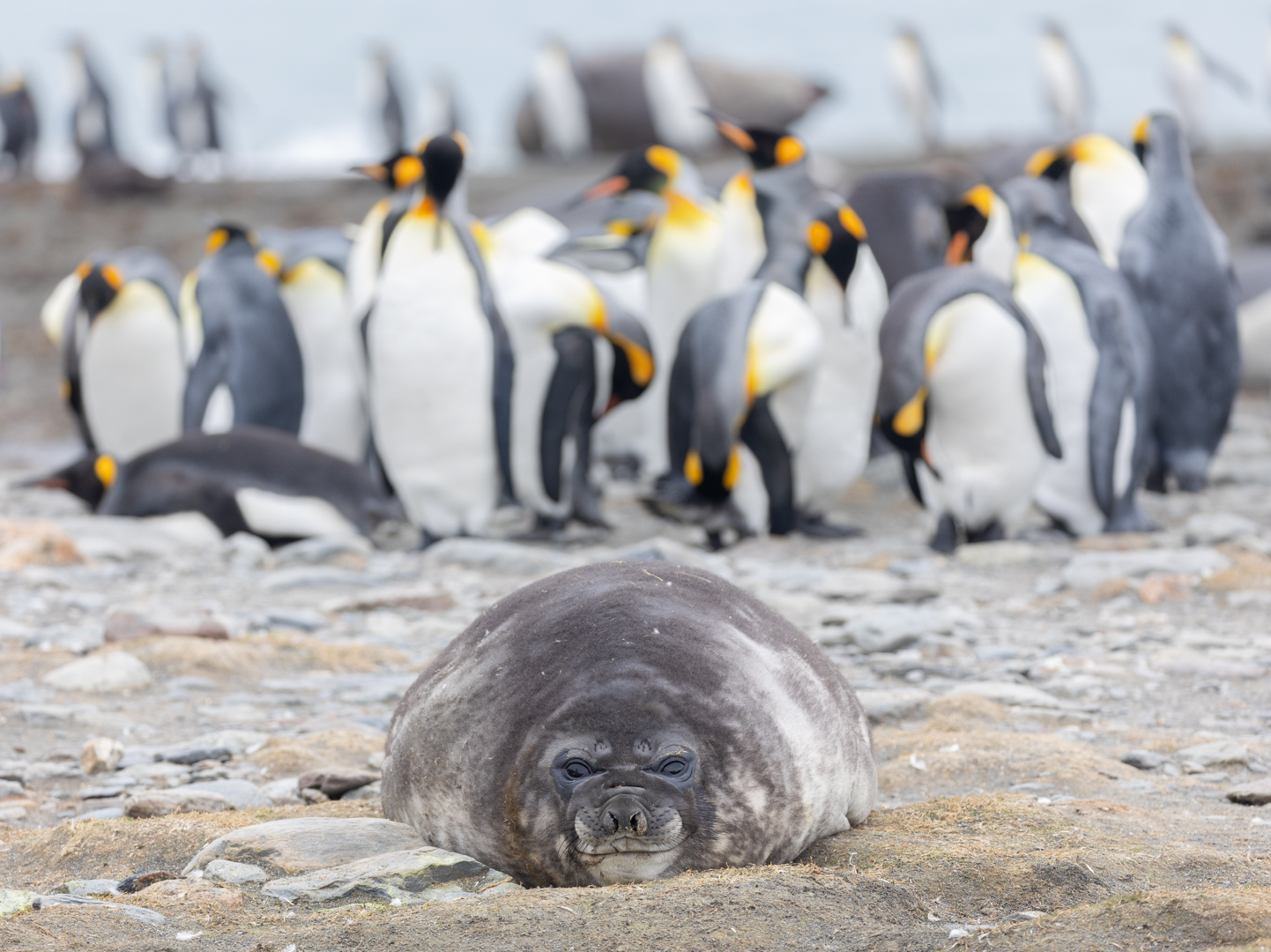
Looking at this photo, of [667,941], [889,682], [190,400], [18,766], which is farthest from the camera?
[190,400]

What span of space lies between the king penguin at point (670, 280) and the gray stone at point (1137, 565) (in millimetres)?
3749

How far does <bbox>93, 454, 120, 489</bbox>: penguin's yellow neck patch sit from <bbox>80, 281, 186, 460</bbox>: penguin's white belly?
1.56 metres

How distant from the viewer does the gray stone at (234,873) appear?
108 inches

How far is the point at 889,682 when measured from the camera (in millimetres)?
4688

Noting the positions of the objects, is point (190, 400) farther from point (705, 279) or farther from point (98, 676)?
point (98, 676)

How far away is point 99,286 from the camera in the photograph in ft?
32.1

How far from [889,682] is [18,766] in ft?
7.97

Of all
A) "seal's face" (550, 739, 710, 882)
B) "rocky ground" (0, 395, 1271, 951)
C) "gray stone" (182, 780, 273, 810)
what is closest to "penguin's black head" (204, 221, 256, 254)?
"rocky ground" (0, 395, 1271, 951)

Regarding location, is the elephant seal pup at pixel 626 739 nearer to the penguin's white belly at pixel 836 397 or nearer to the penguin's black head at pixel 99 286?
the penguin's white belly at pixel 836 397

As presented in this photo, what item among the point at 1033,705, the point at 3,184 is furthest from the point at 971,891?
the point at 3,184

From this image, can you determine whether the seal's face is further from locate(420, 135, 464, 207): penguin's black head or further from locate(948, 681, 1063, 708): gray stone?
locate(420, 135, 464, 207): penguin's black head

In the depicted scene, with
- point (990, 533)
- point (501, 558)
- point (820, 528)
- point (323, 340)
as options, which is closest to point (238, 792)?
point (501, 558)

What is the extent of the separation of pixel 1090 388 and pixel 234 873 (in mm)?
5485

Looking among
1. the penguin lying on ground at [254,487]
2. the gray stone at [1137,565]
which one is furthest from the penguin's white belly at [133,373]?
the gray stone at [1137,565]
